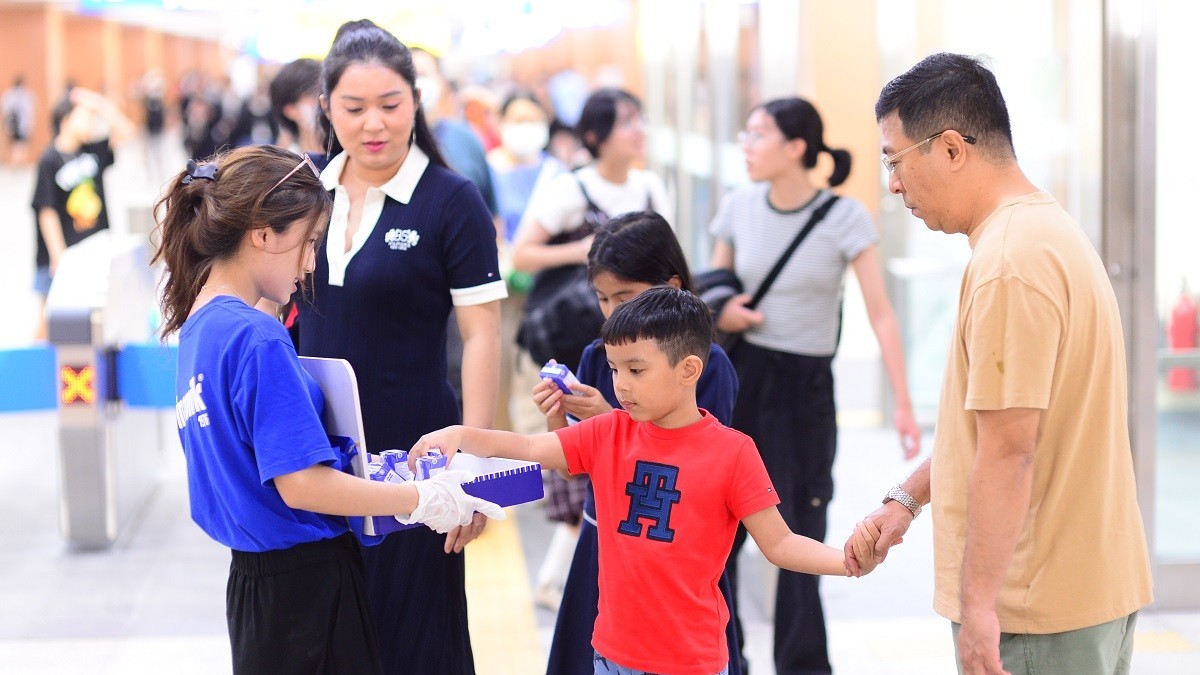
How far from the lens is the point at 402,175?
2801mm

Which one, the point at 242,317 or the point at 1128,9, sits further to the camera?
the point at 1128,9

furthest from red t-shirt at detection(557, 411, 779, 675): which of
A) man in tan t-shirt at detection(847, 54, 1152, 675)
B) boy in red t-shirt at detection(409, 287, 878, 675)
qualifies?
man in tan t-shirt at detection(847, 54, 1152, 675)

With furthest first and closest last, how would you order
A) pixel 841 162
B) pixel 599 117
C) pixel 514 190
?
1. pixel 514 190
2. pixel 599 117
3. pixel 841 162

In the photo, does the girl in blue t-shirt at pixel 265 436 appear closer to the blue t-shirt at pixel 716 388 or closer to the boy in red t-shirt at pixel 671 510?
the boy in red t-shirt at pixel 671 510

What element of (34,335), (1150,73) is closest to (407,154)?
(1150,73)

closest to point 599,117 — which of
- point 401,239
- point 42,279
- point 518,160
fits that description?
point 401,239

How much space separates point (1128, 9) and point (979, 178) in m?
2.70

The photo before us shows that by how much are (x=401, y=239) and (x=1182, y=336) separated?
3.07 metres

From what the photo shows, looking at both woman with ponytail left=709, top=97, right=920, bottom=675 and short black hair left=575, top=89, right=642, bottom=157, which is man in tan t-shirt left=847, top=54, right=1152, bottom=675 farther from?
short black hair left=575, top=89, right=642, bottom=157

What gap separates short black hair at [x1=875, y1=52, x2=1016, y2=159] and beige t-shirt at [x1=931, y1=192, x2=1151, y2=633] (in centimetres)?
12

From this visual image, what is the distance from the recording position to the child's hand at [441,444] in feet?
7.54

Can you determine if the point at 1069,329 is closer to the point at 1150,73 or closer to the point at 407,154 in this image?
the point at 407,154

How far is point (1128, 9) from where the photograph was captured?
4332 mm

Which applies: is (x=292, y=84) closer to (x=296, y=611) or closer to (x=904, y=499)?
(x=296, y=611)
